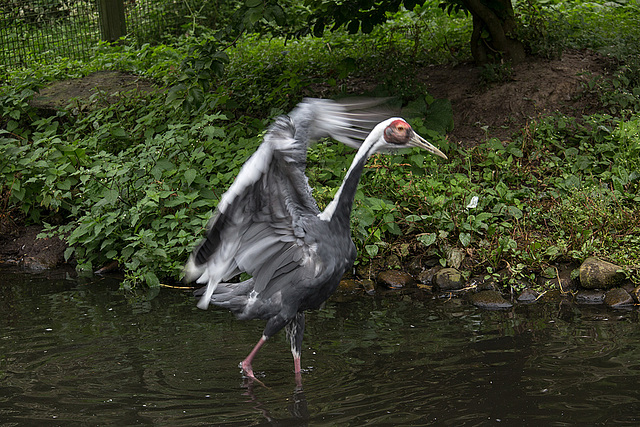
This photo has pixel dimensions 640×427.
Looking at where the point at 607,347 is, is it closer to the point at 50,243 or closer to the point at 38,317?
the point at 38,317

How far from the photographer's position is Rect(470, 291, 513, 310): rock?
5.67 m

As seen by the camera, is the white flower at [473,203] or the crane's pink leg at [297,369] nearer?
the crane's pink leg at [297,369]

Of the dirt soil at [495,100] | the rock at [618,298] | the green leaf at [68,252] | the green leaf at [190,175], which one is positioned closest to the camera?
the rock at [618,298]

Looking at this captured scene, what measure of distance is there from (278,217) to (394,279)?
2.30 m

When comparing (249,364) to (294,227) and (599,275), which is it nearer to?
(294,227)

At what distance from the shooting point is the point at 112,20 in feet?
37.3

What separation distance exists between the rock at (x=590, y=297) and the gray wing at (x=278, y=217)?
8.46 feet

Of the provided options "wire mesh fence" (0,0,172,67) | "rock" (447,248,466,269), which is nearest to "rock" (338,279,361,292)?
"rock" (447,248,466,269)

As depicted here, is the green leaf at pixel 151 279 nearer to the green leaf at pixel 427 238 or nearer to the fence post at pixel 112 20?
the green leaf at pixel 427 238

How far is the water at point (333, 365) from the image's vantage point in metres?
3.89

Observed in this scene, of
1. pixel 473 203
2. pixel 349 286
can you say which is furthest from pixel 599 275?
pixel 349 286

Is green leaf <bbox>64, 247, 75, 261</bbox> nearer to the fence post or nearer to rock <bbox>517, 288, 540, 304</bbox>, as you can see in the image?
rock <bbox>517, 288, 540, 304</bbox>

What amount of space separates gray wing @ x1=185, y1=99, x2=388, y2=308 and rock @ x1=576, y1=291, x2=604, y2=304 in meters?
2.58

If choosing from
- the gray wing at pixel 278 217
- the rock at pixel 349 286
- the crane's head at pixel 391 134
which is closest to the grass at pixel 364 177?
the rock at pixel 349 286
